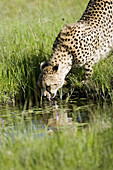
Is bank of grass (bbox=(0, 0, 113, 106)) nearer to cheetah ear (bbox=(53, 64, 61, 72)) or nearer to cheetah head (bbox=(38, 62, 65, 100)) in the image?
cheetah head (bbox=(38, 62, 65, 100))

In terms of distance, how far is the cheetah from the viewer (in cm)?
563

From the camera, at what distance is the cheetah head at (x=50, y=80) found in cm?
565

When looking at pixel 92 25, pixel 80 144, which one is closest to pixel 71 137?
pixel 80 144

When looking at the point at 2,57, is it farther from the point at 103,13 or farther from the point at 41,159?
the point at 41,159

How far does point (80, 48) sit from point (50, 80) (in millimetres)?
733

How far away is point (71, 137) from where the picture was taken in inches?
141

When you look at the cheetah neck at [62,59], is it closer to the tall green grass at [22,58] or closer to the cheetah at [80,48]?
the cheetah at [80,48]

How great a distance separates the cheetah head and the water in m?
0.19

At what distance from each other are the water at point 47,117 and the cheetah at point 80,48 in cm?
43

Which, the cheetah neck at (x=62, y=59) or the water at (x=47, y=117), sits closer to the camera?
the water at (x=47, y=117)

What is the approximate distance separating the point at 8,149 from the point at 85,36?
9.35 ft

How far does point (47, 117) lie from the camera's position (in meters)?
4.89

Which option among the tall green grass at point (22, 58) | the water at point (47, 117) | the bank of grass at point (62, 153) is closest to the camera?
the bank of grass at point (62, 153)

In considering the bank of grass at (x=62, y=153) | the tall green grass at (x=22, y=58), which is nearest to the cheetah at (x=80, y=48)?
the tall green grass at (x=22, y=58)
